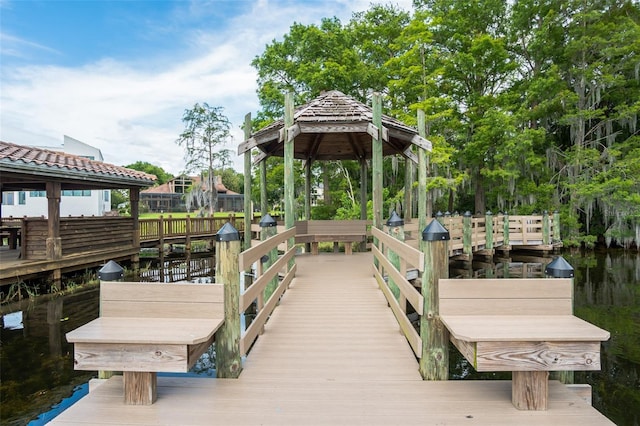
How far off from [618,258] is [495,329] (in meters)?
16.3

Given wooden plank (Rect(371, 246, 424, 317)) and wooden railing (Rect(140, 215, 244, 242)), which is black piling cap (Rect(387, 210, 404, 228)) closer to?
wooden plank (Rect(371, 246, 424, 317))

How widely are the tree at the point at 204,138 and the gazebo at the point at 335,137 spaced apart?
52.6 feet

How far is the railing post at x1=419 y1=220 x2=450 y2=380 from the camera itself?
2887 mm

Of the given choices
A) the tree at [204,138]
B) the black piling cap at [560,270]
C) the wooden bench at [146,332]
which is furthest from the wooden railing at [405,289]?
the tree at [204,138]

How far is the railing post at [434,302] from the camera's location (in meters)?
2.89

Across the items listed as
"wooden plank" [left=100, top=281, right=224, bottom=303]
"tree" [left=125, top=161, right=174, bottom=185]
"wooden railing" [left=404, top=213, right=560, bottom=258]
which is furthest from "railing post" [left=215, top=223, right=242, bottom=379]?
"tree" [left=125, top=161, right=174, bottom=185]

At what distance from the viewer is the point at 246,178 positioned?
8.95 meters

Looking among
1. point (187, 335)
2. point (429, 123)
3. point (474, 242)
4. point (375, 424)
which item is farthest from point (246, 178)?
point (429, 123)

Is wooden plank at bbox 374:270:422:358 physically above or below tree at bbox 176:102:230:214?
below

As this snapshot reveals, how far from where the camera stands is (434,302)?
9.48 ft

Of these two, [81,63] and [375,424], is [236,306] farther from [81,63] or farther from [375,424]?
[81,63]

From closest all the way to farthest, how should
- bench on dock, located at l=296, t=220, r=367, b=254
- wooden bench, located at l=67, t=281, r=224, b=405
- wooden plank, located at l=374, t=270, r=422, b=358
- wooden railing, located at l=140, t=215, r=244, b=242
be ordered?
1. wooden bench, located at l=67, t=281, r=224, b=405
2. wooden plank, located at l=374, t=270, r=422, b=358
3. bench on dock, located at l=296, t=220, r=367, b=254
4. wooden railing, located at l=140, t=215, r=244, b=242

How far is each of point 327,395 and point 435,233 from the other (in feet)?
5.05

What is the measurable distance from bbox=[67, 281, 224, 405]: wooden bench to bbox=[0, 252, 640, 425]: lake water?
217cm
